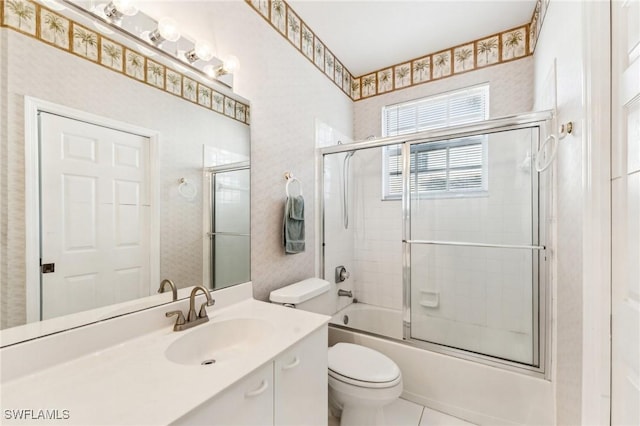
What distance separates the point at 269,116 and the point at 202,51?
52 centimetres

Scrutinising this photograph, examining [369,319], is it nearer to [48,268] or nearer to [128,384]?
[128,384]

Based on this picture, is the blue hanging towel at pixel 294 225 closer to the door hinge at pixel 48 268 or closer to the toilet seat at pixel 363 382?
the toilet seat at pixel 363 382

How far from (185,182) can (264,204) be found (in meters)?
0.52

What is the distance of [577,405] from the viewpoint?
1.08 m

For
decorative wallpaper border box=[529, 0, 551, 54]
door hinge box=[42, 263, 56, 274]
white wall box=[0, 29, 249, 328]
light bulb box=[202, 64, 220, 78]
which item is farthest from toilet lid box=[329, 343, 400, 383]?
decorative wallpaper border box=[529, 0, 551, 54]

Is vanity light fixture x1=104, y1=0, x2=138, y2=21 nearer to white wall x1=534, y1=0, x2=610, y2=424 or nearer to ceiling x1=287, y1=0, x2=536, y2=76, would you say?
ceiling x1=287, y1=0, x2=536, y2=76

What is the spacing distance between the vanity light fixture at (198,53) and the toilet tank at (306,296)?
129cm

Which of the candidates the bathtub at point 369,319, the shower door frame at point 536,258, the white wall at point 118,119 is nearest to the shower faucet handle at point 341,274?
the bathtub at point 369,319

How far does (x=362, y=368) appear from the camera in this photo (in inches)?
57.1

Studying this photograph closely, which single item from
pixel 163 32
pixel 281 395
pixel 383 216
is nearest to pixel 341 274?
pixel 383 216

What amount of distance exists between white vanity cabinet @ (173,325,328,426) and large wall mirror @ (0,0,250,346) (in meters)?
0.55

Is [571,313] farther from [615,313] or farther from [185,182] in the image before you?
[185,182]

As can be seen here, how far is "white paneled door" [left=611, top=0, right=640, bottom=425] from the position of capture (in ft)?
2.37

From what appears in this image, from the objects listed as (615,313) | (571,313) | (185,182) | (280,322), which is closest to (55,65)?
(185,182)
